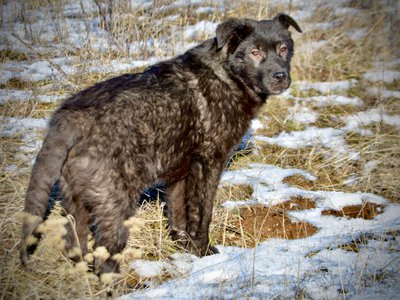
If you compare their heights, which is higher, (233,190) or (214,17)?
(214,17)

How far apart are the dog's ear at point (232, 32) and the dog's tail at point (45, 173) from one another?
1.68m

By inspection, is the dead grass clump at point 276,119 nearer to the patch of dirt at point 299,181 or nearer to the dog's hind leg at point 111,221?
the patch of dirt at point 299,181

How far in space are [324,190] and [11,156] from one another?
3630mm

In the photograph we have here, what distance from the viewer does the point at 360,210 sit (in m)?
4.73

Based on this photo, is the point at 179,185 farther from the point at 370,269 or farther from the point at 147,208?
the point at 370,269

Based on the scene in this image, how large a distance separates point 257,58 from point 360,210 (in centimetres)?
198

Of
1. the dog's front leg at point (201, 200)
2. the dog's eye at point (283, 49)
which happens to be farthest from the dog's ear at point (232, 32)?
the dog's front leg at point (201, 200)

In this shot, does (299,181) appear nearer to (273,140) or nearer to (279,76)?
(273,140)

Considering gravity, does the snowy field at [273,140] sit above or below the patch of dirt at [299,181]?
above

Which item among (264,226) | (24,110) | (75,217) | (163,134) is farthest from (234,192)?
(24,110)

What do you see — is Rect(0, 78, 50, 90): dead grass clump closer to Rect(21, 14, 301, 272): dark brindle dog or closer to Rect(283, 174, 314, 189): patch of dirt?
Rect(21, 14, 301, 272): dark brindle dog

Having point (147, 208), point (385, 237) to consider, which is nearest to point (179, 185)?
point (147, 208)

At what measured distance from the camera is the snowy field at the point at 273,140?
3119mm

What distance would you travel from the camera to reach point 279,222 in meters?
4.60
